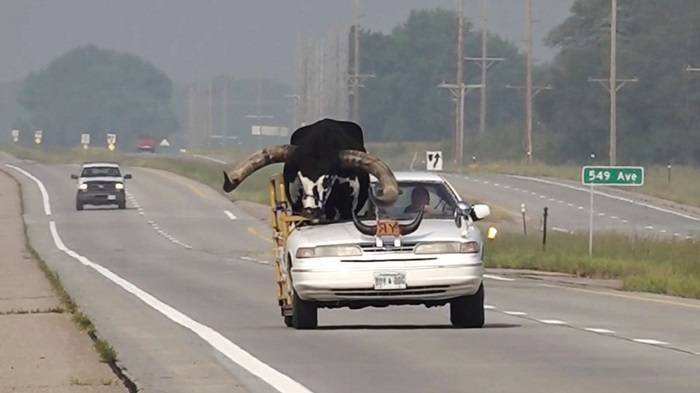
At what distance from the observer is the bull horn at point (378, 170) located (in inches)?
892

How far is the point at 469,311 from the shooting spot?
2309 cm

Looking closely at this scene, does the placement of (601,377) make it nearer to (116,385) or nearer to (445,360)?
(445,360)

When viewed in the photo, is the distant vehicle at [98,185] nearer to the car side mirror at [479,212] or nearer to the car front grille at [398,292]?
the car side mirror at [479,212]

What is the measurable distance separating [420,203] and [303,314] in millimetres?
1876

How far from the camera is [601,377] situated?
1698 centimetres

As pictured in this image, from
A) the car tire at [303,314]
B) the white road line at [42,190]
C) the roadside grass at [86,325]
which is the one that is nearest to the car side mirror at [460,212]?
the car tire at [303,314]

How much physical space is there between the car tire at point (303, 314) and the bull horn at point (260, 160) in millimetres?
1532

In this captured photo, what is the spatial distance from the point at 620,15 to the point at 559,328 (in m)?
139

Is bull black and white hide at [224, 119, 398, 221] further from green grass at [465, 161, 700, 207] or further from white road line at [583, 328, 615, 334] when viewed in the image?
green grass at [465, 161, 700, 207]

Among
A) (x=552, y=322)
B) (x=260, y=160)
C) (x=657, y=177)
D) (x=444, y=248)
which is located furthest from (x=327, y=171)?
(x=657, y=177)

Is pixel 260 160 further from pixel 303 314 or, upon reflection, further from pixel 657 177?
pixel 657 177

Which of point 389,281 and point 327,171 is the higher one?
point 327,171

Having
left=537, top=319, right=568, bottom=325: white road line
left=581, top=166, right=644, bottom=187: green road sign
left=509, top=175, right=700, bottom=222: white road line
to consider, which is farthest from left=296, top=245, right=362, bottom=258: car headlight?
left=509, top=175, right=700, bottom=222: white road line

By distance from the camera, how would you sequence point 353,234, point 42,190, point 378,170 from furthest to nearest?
point 42,190, point 378,170, point 353,234
